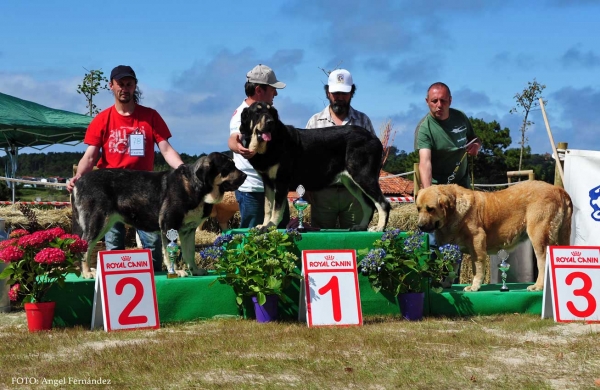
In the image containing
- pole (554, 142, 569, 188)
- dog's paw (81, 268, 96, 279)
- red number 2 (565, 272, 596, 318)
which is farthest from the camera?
pole (554, 142, 569, 188)

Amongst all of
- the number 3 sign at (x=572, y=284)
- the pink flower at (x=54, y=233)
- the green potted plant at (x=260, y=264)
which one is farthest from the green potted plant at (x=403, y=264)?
the pink flower at (x=54, y=233)

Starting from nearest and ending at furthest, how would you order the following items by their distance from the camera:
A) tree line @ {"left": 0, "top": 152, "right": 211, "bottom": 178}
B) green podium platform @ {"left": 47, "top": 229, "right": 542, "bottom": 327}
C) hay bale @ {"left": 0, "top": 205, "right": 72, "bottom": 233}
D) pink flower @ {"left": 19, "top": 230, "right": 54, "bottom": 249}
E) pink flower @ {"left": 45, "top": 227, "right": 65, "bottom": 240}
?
pink flower @ {"left": 19, "top": 230, "right": 54, "bottom": 249}, pink flower @ {"left": 45, "top": 227, "right": 65, "bottom": 240}, green podium platform @ {"left": 47, "top": 229, "right": 542, "bottom": 327}, hay bale @ {"left": 0, "top": 205, "right": 72, "bottom": 233}, tree line @ {"left": 0, "top": 152, "right": 211, "bottom": 178}

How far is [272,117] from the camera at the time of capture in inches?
220

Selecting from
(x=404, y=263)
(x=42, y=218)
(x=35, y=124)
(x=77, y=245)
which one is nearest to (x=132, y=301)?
(x=77, y=245)

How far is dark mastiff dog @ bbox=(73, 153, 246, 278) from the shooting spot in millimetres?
5859

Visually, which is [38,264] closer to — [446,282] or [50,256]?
[50,256]

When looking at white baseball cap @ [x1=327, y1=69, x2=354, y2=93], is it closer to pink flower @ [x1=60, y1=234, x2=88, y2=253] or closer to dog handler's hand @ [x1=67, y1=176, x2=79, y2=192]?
dog handler's hand @ [x1=67, y1=176, x2=79, y2=192]

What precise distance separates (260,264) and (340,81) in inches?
77.6

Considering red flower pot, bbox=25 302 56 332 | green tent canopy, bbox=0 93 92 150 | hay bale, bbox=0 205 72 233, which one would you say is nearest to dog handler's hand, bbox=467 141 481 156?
red flower pot, bbox=25 302 56 332

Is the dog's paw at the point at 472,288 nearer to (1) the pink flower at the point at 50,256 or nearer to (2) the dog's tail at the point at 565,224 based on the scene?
(2) the dog's tail at the point at 565,224

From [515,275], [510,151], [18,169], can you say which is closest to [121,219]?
[515,275]

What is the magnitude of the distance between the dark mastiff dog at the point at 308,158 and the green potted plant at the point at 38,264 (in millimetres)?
1671

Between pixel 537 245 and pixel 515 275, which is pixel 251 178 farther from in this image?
pixel 515 275

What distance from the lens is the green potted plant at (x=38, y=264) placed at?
5.49 metres
